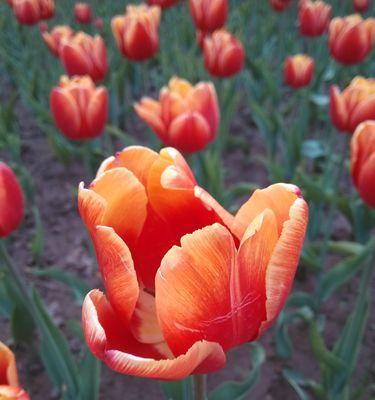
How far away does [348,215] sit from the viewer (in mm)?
1768

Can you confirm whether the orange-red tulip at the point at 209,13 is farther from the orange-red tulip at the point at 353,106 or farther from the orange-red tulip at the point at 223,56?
the orange-red tulip at the point at 353,106

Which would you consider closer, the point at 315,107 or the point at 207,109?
the point at 207,109

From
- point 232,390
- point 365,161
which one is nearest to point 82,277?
point 232,390

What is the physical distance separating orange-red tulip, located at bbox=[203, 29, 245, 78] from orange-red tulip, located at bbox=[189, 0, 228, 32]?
28 cm

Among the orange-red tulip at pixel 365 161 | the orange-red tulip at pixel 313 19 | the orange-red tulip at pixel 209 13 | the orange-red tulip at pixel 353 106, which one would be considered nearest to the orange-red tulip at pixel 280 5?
the orange-red tulip at pixel 313 19

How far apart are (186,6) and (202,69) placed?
1.53 meters

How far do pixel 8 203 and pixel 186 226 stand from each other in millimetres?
446

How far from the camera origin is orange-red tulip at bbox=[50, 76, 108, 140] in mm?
1426

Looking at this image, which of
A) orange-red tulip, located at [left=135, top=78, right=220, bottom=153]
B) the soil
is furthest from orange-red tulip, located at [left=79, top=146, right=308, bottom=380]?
the soil

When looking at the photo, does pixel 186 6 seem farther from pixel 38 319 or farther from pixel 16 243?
pixel 38 319

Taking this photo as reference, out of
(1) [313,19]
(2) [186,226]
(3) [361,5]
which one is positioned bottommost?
(3) [361,5]

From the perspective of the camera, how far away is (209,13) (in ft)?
7.04

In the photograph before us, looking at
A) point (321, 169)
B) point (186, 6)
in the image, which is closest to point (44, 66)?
point (186, 6)

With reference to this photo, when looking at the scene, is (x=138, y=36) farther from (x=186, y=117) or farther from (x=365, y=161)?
(x=365, y=161)
